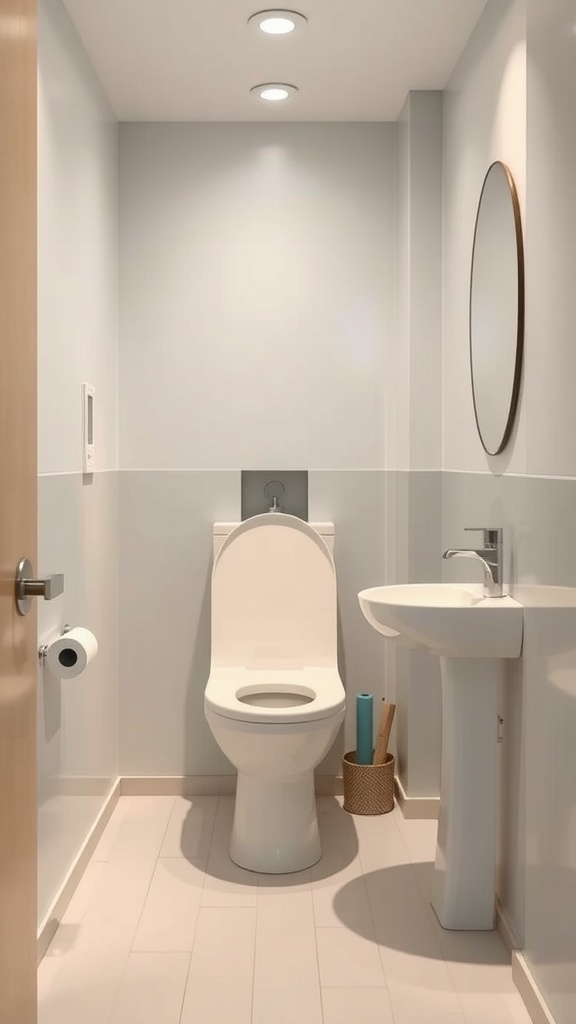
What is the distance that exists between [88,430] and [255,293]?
91 cm

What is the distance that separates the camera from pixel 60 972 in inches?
87.0

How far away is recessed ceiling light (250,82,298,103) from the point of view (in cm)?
305

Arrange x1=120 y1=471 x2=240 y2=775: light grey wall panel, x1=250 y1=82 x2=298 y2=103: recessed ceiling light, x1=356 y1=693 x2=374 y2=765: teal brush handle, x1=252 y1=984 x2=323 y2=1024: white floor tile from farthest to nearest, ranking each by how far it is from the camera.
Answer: x1=120 y1=471 x2=240 y2=775: light grey wall panel → x1=356 y1=693 x2=374 y2=765: teal brush handle → x1=250 y1=82 x2=298 y2=103: recessed ceiling light → x1=252 y1=984 x2=323 y2=1024: white floor tile

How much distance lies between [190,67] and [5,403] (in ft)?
6.56

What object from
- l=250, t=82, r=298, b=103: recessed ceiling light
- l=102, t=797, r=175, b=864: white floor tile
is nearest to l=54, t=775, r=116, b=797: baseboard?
l=102, t=797, r=175, b=864: white floor tile

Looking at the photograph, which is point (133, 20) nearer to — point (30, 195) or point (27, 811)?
point (30, 195)

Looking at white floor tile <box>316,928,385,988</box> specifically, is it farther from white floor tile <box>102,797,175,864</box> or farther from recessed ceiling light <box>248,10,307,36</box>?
recessed ceiling light <box>248,10,307,36</box>

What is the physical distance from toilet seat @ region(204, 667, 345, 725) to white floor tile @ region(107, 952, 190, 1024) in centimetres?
62

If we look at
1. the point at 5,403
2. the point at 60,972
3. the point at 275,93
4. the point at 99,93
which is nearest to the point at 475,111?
the point at 275,93

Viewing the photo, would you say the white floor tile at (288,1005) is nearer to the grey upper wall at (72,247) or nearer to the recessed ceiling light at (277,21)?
the grey upper wall at (72,247)

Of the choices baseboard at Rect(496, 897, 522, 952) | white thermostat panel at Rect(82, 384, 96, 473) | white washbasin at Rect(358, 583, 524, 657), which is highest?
white thermostat panel at Rect(82, 384, 96, 473)

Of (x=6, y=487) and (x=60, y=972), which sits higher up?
(x=6, y=487)

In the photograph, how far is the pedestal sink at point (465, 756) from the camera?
2236 mm

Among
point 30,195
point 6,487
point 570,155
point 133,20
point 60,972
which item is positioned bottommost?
point 60,972
